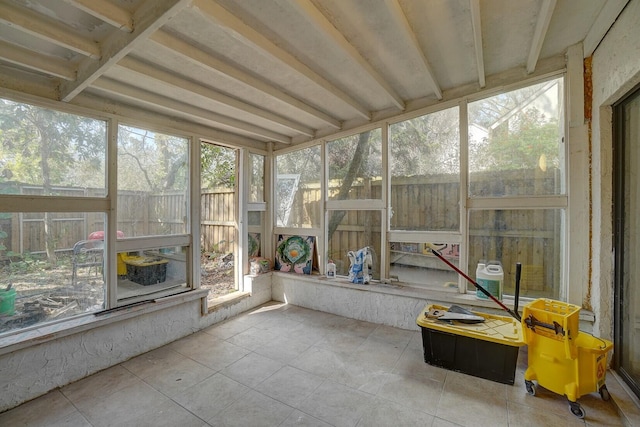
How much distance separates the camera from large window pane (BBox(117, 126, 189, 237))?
2.56 metres

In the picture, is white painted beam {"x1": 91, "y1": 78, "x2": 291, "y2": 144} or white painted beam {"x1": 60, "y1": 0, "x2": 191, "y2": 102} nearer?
white painted beam {"x1": 60, "y1": 0, "x2": 191, "y2": 102}

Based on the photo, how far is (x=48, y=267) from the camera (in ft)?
7.04

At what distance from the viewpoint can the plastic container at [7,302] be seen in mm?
1930

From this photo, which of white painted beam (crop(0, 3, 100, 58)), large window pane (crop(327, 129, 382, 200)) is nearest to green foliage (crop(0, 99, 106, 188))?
white painted beam (crop(0, 3, 100, 58))

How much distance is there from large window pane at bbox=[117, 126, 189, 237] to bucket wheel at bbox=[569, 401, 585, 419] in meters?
3.59

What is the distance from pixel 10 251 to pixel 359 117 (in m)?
3.44

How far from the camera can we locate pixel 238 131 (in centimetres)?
340

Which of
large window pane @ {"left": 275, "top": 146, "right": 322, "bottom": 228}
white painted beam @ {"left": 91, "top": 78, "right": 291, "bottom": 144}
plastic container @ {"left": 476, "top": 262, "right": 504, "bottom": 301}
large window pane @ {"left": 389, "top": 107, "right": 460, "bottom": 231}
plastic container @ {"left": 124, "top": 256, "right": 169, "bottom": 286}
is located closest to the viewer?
white painted beam @ {"left": 91, "top": 78, "right": 291, "bottom": 144}

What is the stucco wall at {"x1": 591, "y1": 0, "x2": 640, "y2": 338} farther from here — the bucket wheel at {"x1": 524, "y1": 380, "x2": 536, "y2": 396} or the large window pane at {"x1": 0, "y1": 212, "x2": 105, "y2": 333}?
the large window pane at {"x1": 0, "y1": 212, "x2": 105, "y2": 333}

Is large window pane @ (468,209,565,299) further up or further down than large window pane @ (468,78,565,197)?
further down

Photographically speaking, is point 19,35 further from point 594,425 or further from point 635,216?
point 594,425

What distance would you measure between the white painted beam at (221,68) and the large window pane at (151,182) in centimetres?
128

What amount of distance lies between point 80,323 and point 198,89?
85.1 inches

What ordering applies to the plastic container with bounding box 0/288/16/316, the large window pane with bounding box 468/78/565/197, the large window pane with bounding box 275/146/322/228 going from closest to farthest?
the plastic container with bounding box 0/288/16/316 < the large window pane with bounding box 468/78/565/197 < the large window pane with bounding box 275/146/322/228
